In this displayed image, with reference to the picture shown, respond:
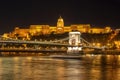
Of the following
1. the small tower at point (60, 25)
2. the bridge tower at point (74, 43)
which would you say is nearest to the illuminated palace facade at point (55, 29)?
the small tower at point (60, 25)

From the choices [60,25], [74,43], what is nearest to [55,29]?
[60,25]

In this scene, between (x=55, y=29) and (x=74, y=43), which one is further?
(x=55, y=29)

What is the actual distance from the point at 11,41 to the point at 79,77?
24.7 meters

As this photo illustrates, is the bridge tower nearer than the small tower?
Yes

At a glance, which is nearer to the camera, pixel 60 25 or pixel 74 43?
pixel 74 43

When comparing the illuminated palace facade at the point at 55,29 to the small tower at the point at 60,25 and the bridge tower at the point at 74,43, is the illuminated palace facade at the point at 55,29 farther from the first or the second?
the bridge tower at the point at 74,43

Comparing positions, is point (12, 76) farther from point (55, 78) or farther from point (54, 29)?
point (54, 29)

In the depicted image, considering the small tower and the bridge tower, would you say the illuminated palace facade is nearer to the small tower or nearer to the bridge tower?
the small tower

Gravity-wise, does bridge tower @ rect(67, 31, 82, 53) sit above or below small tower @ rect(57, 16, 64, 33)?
below

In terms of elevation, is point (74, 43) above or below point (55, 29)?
below

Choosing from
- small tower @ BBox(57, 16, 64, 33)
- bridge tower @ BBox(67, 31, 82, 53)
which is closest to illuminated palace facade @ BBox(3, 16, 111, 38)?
small tower @ BBox(57, 16, 64, 33)

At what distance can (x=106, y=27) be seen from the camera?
3942 inches

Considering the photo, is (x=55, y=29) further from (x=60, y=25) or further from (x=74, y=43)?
(x=74, y=43)

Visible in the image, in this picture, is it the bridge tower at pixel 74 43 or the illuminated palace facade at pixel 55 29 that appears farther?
the illuminated palace facade at pixel 55 29
